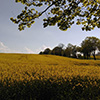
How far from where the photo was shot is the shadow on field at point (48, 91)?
4.37 m

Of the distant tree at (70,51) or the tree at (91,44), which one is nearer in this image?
the tree at (91,44)

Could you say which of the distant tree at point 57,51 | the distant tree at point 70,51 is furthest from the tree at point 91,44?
the distant tree at point 57,51

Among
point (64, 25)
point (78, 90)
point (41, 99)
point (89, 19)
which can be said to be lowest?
point (41, 99)

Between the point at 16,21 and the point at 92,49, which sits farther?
the point at 92,49

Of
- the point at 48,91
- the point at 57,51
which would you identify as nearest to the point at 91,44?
the point at 57,51

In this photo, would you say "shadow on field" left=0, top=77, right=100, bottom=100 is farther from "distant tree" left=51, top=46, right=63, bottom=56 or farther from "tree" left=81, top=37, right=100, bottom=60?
"distant tree" left=51, top=46, right=63, bottom=56

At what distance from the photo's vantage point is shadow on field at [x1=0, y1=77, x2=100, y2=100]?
14.3 feet

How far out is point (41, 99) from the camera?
15.4 feet

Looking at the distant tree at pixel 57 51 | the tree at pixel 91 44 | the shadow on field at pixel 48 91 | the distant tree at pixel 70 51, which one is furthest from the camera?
the distant tree at pixel 57 51

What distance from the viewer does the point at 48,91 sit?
4820 millimetres

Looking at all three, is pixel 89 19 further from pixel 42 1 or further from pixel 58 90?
pixel 58 90

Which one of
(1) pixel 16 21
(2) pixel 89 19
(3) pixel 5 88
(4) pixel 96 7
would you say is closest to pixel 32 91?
(3) pixel 5 88

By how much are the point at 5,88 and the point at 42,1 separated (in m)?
4.58

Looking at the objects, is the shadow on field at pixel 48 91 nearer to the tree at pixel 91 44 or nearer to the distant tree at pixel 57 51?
the tree at pixel 91 44
